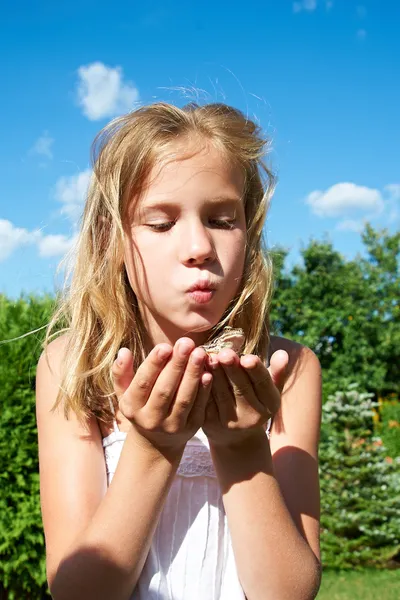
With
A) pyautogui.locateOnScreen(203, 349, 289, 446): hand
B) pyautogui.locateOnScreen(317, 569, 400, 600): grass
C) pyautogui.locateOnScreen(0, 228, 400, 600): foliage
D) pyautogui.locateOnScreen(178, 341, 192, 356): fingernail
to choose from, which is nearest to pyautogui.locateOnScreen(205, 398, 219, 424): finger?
pyautogui.locateOnScreen(203, 349, 289, 446): hand

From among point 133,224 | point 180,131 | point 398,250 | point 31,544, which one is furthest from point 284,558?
point 398,250

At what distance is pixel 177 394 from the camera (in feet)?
5.37

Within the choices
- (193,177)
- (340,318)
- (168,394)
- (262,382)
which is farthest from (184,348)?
(340,318)

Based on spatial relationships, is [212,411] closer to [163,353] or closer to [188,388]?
[188,388]

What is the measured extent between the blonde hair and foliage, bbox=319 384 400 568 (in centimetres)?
612

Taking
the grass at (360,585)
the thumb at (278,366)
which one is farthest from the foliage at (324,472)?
the thumb at (278,366)

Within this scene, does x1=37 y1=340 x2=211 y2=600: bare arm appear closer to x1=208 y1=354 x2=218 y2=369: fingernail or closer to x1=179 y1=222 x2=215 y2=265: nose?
x1=208 y1=354 x2=218 y2=369: fingernail

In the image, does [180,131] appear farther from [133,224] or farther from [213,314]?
[213,314]

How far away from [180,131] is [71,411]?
3.46 feet

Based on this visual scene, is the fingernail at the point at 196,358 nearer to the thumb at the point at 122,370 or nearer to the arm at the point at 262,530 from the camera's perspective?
the thumb at the point at 122,370

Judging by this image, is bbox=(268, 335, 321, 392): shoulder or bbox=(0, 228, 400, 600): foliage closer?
bbox=(268, 335, 321, 392): shoulder

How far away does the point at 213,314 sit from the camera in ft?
6.55

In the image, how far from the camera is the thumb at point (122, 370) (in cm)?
175

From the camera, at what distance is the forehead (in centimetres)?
194
